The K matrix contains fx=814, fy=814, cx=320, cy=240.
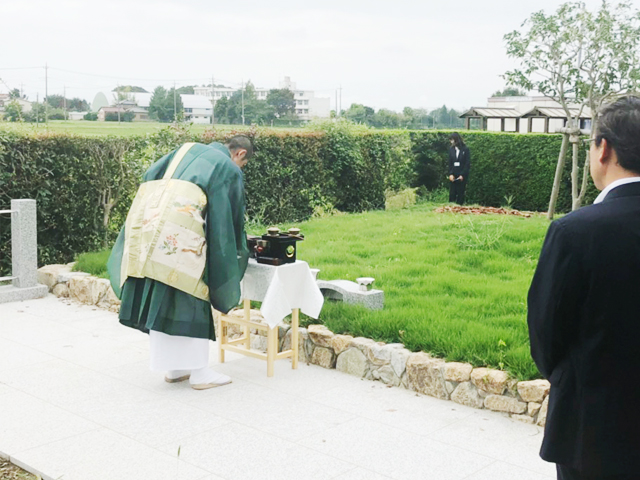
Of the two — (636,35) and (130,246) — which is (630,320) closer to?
(130,246)

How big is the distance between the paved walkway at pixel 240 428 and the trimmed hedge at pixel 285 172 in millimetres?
3851

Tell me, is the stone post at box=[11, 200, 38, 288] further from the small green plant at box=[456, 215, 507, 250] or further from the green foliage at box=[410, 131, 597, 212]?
the green foliage at box=[410, 131, 597, 212]

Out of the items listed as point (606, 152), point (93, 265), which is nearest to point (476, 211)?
point (93, 265)

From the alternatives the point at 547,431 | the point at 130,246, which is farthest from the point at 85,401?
the point at 547,431

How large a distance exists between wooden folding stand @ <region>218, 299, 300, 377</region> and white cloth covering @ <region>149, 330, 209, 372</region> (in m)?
0.59

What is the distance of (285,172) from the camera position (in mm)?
14266

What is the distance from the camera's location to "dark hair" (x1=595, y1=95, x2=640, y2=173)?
2.47 meters

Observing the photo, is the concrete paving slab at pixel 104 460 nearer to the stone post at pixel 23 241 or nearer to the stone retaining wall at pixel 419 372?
the stone retaining wall at pixel 419 372

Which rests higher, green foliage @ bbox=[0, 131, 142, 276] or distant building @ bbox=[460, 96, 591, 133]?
distant building @ bbox=[460, 96, 591, 133]

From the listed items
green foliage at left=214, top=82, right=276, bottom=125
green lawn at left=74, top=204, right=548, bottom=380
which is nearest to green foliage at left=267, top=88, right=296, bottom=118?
green foliage at left=214, top=82, right=276, bottom=125

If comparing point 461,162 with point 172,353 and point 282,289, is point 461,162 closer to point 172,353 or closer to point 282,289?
point 282,289

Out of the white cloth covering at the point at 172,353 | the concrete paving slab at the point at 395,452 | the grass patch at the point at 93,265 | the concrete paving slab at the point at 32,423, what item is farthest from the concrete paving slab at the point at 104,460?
the grass patch at the point at 93,265

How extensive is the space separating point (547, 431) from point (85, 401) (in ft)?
12.8

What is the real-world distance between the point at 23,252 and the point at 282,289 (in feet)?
14.0
